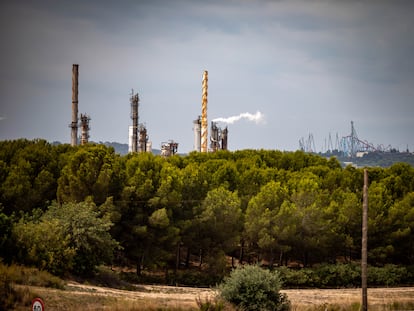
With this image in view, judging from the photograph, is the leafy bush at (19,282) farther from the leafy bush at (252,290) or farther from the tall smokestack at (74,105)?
the tall smokestack at (74,105)

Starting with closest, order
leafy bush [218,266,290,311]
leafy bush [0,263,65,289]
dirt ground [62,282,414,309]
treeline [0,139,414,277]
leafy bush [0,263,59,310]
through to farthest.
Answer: leafy bush [0,263,59,310] < leafy bush [218,266,290,311] < leafy bush [0,263,65,289] < dirt ground [62,282,414,309] < treeline [0,139,414,277]

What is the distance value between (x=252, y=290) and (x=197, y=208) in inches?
1174

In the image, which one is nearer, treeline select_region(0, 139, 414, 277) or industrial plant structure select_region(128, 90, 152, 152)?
treeline select_region(0, 139, 414, 277)

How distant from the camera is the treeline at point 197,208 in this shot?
5303 cm

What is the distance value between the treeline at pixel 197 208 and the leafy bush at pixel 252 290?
1465 cm

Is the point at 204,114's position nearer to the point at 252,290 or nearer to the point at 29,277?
the point at 29,277

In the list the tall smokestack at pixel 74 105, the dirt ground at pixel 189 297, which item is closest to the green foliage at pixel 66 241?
the dirt ground at pixel 189 297

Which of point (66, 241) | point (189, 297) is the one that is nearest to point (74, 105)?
point (66, 241)

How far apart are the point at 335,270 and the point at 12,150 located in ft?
97.9

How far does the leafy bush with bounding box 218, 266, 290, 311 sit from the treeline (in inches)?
577

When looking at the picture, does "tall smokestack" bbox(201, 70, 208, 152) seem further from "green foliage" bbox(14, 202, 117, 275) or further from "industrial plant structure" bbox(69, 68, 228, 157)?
"green foliage" bbox(14, 202, 117, 275)

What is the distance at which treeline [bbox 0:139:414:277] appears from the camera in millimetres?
53031

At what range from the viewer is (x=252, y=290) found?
30.3 m

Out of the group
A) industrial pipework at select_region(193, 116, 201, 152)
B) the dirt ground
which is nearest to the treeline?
the dirt ground
